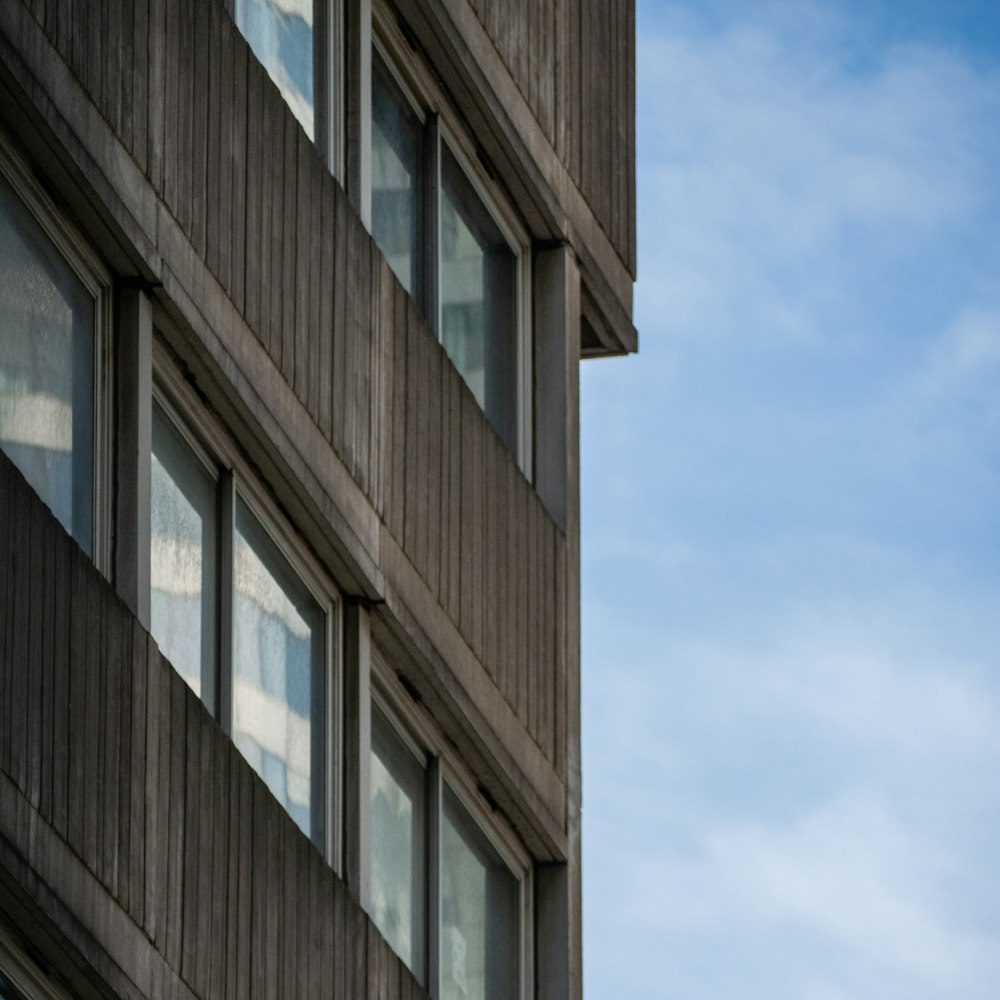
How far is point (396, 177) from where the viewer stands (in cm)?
1462

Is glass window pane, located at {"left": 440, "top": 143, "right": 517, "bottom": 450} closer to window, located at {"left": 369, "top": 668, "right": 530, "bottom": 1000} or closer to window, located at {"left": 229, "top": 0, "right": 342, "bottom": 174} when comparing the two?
window, located at {"left": 229, "top": 0, "right": 342, "bottom": 174}

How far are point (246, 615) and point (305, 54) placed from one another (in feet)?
9.21

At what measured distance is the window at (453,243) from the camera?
14.5 m

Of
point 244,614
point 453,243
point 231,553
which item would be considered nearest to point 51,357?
point 231,553

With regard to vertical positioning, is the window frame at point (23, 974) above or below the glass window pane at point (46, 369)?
below

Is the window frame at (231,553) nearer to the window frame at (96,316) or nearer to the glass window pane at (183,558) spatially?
the glass window pane at (183,558)

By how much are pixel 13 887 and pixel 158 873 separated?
106 centimetres

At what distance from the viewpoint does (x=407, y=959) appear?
13.7 metres

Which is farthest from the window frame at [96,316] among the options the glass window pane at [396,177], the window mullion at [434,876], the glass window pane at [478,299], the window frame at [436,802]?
the glass window pane at [478,299]

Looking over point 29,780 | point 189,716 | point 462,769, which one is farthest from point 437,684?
point 29,780

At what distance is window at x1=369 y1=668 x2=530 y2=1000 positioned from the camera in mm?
13633

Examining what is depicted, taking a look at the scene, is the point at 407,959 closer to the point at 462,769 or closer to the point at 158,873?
the point at 462,769

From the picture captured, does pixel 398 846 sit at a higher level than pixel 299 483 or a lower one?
lower

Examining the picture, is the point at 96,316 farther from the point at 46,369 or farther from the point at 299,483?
the point at 299,483
